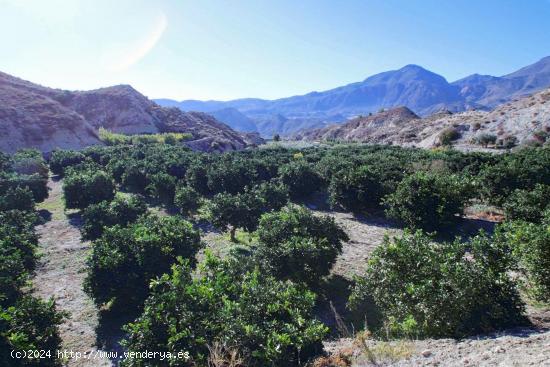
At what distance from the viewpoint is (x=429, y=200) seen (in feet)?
55.6

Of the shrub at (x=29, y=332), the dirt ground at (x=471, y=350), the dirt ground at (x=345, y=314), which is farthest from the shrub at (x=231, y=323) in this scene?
the shrub at (x=29, y=332)

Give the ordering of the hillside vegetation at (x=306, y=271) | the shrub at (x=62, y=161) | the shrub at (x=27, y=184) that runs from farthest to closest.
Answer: the shrub at (x=62, y=161), the shrub at (x=27, y=184), the hillside vegetation at (x=306, y=271)

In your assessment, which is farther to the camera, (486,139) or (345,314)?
(486,139)

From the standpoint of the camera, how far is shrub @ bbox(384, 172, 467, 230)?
55.4 feet

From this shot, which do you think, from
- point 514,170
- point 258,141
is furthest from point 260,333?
point 258,141

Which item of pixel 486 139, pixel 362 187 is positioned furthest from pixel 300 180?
pixel 486 139

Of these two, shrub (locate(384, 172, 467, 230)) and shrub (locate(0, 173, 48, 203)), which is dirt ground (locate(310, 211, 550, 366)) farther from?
shrub (locate(0, 173, 48, 203))

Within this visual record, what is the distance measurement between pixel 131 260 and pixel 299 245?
549 centimetres

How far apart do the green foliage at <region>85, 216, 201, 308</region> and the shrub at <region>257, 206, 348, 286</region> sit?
2982mm

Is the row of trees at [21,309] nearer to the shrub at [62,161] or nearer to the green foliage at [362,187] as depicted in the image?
the green foliage at [362,187]

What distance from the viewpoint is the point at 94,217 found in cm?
1830

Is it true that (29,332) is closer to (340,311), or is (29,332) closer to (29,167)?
(340,311)

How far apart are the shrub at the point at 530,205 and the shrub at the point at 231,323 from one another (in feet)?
39.1

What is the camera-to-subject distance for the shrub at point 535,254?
26.8ft
